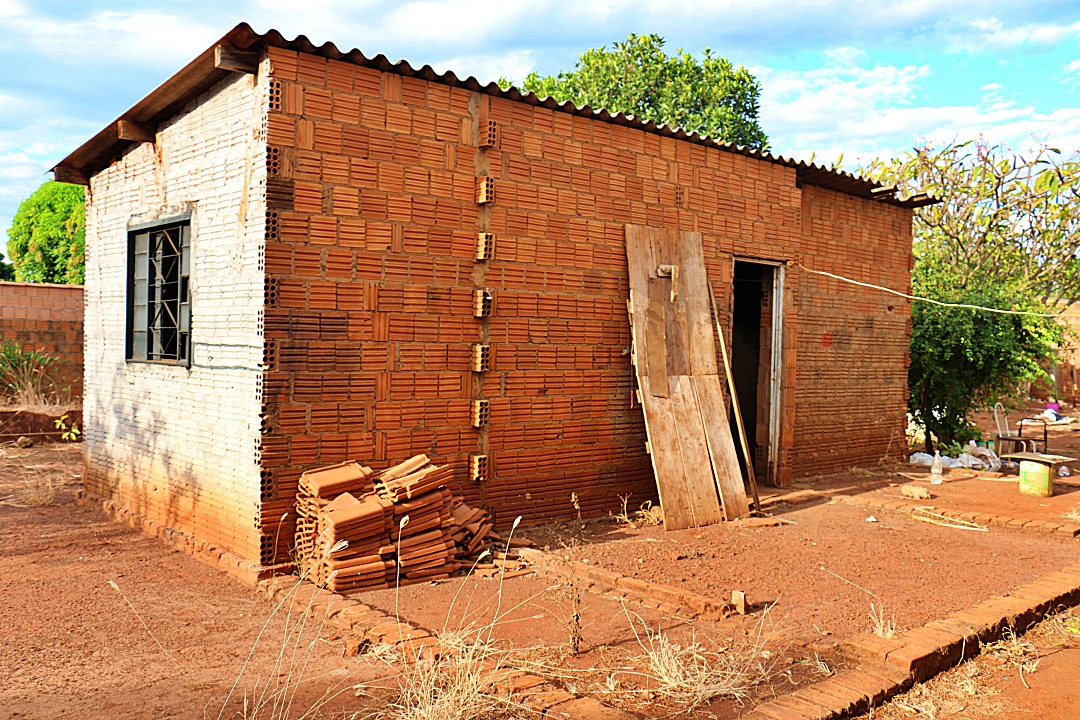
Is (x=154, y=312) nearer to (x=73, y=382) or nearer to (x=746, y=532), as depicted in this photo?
(x=746, y=532)

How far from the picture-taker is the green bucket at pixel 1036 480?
9.13 metres

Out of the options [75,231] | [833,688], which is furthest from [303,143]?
[75,231]

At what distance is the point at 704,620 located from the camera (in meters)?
4.81

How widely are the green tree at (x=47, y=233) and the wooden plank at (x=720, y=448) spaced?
22.0 meters

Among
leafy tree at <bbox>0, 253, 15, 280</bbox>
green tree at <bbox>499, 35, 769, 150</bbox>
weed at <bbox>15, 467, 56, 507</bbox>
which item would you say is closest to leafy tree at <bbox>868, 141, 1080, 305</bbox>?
green tree at <bbox>499, 35, 769, 150</bbox>

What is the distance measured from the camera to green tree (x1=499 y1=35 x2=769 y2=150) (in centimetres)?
2309

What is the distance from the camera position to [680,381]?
7648 millimetres

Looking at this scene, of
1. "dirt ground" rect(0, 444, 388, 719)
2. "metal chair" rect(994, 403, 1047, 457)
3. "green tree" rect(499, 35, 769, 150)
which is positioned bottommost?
"dirt ground" rect(0, 444, 388, 719)

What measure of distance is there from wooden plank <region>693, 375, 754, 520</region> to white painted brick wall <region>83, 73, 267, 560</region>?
4132 millimetres

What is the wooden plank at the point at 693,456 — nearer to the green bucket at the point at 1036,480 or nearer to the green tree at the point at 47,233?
the green bucket at the point at 1036,480

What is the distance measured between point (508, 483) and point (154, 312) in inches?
135

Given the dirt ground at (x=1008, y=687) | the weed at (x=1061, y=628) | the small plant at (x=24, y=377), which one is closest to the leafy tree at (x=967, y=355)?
the weed at (x=1061, y=628)

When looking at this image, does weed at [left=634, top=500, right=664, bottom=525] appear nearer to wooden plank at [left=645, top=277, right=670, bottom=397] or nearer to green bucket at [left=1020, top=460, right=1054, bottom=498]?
wooden plank at [left=645, top=277, right=670, bottom=397]

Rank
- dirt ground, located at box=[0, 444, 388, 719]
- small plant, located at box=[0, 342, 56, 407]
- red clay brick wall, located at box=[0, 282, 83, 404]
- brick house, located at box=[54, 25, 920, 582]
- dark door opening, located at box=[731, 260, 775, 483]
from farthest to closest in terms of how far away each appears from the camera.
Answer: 1. red clay brick wall, located at box=[0, 282, 83, 404]
2. small plant, located at box=[0, 342, 56, 407]
3. dark door opening, located at box=[731, 260, 775, 483]
4. brick house, located at box=[54, 25, 920, 582]
5. dirt ground, located at box=[0, 444, 388, 719]
